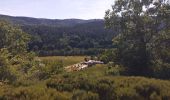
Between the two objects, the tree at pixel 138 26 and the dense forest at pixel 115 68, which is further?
the tree at pixel 138 26

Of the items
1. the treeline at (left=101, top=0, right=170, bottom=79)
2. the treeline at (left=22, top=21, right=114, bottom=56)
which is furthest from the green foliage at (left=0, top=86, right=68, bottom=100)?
the treeline at (left=22, top=21, right=114, bottom=56)

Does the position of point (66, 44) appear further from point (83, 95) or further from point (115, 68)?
point (83, 95)

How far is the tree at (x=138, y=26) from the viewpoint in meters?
35.6

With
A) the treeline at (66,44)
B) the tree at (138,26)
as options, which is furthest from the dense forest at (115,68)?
the treeline at (66,44)

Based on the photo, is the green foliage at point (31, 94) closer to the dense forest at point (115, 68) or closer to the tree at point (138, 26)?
the dense forest at point (115, 68)

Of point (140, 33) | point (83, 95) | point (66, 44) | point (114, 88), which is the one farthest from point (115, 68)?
point (66, 44)

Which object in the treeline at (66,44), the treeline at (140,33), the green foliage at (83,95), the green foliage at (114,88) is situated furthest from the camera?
the treeline at (66,44)

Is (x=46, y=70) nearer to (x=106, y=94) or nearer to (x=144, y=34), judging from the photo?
(x=144, y=34)

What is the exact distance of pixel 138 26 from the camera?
36.8 m

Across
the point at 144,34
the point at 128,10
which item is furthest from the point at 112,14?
the point at 144,34

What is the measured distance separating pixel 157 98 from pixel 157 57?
876 inches

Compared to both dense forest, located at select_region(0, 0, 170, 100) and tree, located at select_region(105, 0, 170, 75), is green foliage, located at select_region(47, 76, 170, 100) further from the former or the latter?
tree, located at select_region(105, 0, 170, 75)

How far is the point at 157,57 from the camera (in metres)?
36.1

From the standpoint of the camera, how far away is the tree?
35594 mm
